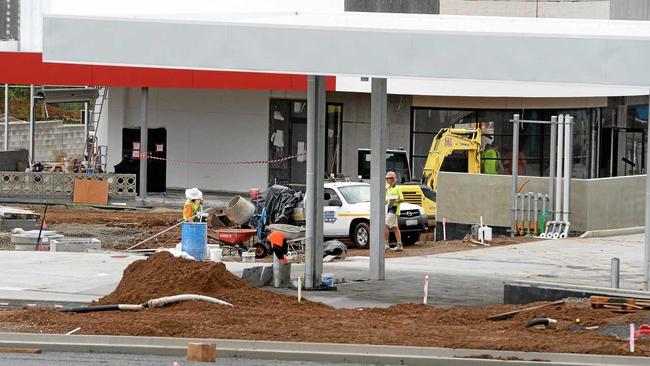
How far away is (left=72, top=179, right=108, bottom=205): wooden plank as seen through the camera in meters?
40.9

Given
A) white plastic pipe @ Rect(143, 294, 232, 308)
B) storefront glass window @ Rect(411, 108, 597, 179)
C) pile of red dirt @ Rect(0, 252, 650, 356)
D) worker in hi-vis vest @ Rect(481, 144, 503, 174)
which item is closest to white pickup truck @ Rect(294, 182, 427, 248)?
pile of red dirt @ Rect(0, 252, 650, 356)

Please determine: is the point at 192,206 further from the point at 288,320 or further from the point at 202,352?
the point at 202,352

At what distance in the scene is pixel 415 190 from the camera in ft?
120

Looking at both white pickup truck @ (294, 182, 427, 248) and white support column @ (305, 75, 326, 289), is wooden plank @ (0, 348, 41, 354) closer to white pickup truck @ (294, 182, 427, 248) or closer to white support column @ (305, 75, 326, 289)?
white support column @ (305, 75, 326, 289)

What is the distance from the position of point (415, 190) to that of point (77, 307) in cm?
1868

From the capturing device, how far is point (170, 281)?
64.3 ft

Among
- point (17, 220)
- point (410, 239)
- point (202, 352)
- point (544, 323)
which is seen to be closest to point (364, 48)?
point (544, 323)

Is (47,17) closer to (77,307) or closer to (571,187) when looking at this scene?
(77,307)

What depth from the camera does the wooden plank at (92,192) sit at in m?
40.9

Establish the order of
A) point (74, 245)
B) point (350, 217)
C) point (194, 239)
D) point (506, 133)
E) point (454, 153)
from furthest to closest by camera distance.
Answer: point (506, 133) < point (454, 153) < point (350, 217) < point (74, 245) < point (194, 239)

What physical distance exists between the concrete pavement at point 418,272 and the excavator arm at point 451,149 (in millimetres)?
11359

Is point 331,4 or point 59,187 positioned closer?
point 59,187

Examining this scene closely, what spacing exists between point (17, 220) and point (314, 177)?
13096mm

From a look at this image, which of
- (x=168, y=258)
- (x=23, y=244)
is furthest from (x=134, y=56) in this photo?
(x=23, y=244)
